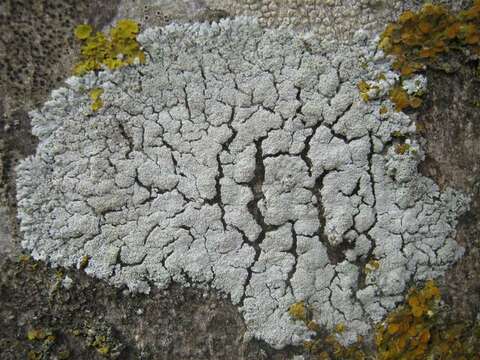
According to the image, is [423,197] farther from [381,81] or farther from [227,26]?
[227,26]

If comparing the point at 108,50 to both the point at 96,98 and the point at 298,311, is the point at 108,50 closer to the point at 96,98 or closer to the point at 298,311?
the point at 96,98

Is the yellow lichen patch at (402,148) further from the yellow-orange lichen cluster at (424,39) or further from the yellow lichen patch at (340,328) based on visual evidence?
the yellow lichen patch at (340,328)

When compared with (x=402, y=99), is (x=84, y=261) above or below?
below

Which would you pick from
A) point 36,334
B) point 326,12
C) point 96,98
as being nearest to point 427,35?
point 326,12

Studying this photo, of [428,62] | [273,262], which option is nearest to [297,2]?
[428,62]

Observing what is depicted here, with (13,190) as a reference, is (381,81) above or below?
above

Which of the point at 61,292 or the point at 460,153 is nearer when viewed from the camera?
the point at 61,292

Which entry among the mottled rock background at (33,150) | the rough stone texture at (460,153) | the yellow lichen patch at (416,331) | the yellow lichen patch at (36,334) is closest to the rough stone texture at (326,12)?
the mottled rock background at (33,150)

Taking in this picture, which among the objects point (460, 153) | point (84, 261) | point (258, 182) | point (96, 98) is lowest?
point (84, 261)
